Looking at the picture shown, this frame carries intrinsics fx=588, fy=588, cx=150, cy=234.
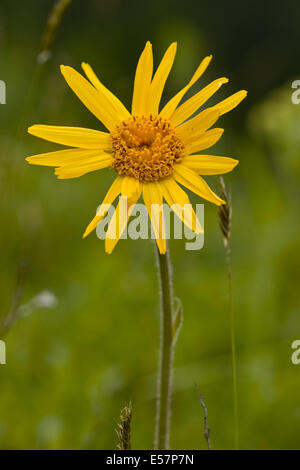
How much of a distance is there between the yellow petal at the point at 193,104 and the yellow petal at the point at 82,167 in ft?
0.87

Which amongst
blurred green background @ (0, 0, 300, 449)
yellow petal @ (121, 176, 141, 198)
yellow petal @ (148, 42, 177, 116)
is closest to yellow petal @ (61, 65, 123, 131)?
yellow petal @ (148, 42, 177, 116)

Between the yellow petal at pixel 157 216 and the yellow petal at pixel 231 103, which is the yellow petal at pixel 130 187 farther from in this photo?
the yellow petal at pixel 231 103

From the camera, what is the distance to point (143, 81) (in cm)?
192

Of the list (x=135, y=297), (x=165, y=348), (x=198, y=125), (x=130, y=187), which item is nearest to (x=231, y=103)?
(x=198, y=125)

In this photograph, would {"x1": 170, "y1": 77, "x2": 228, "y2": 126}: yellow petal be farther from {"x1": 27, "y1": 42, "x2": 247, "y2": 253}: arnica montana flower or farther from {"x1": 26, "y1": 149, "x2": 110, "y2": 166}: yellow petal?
{"x1": 26, "y1": 149, "x2": 110, "y2": 166}: yellow petal

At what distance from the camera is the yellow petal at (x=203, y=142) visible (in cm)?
183

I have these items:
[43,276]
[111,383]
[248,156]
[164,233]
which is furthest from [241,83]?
[164,233]

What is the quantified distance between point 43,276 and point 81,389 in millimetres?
1144

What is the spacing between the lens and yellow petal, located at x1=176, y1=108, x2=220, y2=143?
1.82 metres

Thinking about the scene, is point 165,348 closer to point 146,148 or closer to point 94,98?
point 146,148

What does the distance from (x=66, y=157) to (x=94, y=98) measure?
0.80 feet

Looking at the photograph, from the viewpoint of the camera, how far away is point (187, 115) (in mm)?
1966
